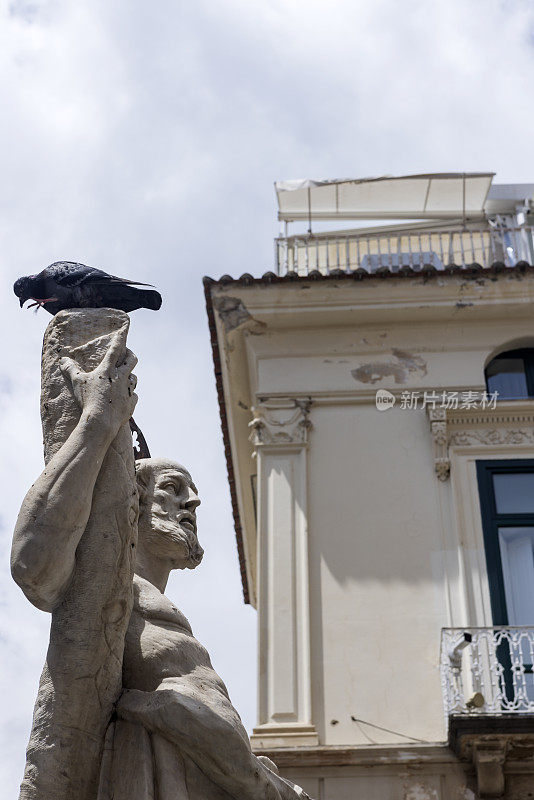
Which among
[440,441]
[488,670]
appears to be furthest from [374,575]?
[440,441]

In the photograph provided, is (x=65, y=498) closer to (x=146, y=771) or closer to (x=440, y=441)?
(x=146, y=771)

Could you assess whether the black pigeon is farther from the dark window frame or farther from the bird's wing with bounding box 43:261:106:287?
the dark window frame

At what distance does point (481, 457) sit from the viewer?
13859 mm

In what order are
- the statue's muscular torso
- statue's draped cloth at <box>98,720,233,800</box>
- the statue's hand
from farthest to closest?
the statue's hand → the statue's muscular torso → statue's draped cloth at <box>98,720,233,800</box>

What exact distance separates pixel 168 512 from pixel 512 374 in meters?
11.6

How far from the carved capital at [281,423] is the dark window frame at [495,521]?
1.94 meters

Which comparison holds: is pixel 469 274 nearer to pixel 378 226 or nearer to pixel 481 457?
pixel 481 457

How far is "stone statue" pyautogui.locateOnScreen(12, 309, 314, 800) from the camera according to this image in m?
2.92

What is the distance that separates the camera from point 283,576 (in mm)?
13094

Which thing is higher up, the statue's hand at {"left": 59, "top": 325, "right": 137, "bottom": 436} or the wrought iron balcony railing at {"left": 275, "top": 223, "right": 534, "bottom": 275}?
the wrought iron balcony railing at {"left": 275, "top": 223, "right": 534, "bottom": 275}

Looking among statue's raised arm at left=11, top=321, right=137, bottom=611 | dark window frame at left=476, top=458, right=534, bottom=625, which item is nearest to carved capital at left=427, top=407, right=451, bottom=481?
dark window frame at left=476, top=458, right=534, bottom=625

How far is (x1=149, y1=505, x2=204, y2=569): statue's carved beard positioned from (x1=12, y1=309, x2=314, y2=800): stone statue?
0.20m

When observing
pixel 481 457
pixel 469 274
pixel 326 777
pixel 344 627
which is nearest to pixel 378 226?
pixel 469 274

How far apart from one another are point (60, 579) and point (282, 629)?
9866mm
